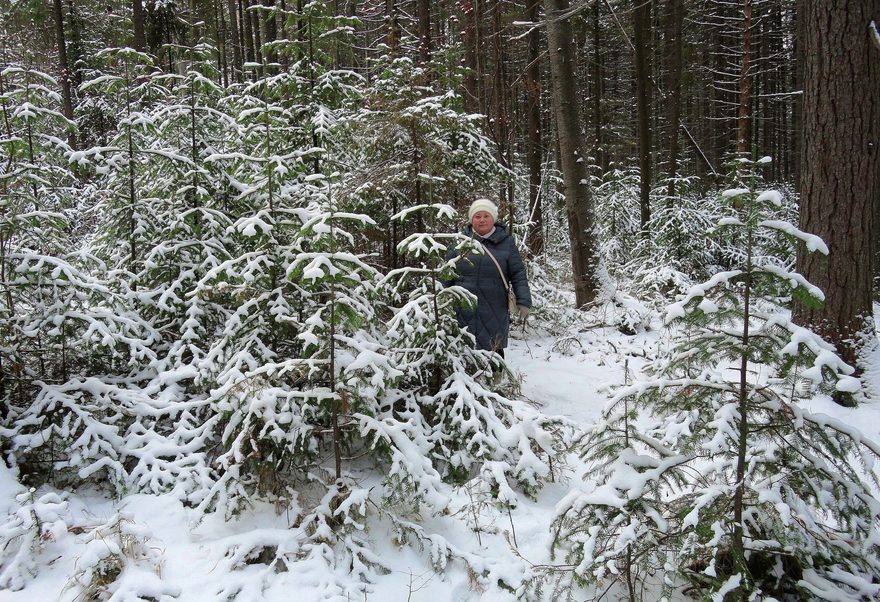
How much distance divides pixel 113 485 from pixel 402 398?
2.08 m

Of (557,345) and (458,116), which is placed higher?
(458,116)

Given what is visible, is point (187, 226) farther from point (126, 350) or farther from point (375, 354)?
point (375, 354)

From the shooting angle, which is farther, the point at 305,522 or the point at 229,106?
the point at 229,106

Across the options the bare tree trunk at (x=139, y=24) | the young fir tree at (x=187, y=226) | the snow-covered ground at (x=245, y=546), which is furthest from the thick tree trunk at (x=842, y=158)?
the bare tree trunk at (x=139, y=24)

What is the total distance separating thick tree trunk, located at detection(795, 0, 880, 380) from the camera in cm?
451

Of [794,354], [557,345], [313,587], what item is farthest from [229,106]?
[794,354]

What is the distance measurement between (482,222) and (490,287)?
2.02 feet

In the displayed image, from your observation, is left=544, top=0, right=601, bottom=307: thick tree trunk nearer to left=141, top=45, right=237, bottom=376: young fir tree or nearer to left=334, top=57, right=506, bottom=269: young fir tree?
left=334, top=57, right=506, bottom=269: young fir tree

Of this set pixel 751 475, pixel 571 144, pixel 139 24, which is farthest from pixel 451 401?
pixel 139 24

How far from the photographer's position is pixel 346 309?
128 inches

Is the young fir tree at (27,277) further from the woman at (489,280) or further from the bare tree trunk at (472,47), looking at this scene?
the bare tree trunk at (472,47)

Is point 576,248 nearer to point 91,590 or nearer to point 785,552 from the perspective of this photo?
point 785,552

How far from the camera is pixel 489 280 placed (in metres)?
4.91

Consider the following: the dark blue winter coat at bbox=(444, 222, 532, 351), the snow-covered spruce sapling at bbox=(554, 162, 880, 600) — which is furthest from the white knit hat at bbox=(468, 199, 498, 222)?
the snow-covered spruce sapling at bbox=(554, 162, 880, 600)
